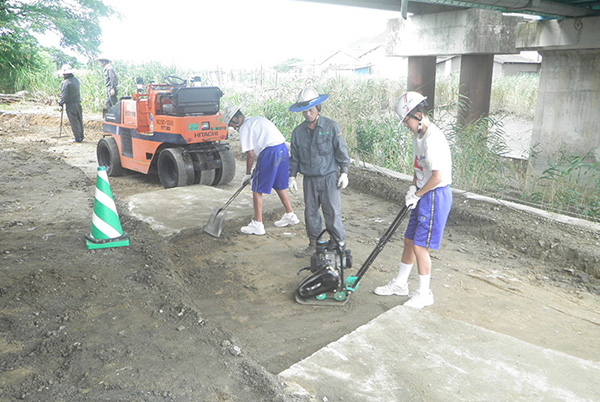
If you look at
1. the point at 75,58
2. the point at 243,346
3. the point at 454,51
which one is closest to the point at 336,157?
the point at 243,346

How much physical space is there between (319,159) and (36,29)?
2784 millimetres

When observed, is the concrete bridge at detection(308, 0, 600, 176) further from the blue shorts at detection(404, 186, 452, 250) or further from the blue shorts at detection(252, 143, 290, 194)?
the blue shorts at detection(404, 186, 452, 250)

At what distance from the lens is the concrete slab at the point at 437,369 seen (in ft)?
8.99

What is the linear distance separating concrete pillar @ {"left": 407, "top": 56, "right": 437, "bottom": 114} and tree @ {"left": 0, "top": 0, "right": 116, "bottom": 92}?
23.4ft

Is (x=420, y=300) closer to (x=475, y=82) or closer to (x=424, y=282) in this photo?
(x=424, y=282)

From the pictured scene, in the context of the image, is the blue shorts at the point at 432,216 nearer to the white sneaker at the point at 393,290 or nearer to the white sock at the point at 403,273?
the white sock at the point at 403,273

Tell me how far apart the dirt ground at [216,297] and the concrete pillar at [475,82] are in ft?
13.2

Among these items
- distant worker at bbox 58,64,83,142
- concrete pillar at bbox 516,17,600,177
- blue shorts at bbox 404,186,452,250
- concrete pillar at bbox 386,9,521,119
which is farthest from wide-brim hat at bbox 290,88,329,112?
distant worker at bbox 58,64,83,142

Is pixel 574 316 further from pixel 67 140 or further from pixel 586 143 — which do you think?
pixel 67 140

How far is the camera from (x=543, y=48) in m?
9.47

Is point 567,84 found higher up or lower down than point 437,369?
higher up

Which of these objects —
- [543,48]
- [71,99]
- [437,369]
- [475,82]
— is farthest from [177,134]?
[543,48]

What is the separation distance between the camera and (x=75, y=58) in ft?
92.0

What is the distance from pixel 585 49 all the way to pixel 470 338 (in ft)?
26.2
